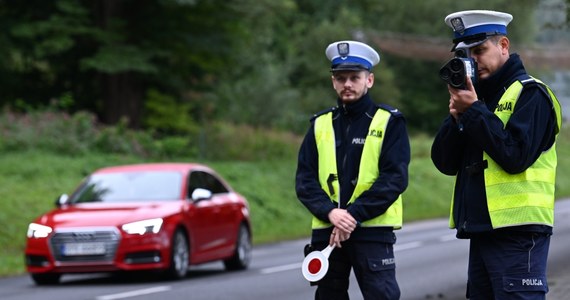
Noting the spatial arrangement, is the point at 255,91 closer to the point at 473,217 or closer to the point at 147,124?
the point at 147,124

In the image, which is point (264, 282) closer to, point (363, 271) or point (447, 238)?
point (363, 271)

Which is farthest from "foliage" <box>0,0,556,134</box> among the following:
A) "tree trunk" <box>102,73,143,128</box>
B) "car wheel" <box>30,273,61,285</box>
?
"car wheel" <box>30,273,61,285</box>

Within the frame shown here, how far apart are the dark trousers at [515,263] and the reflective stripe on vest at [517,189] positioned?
0.09 m

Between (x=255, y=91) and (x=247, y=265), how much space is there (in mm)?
33342

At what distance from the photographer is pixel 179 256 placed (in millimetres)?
16750

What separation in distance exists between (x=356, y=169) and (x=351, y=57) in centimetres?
64

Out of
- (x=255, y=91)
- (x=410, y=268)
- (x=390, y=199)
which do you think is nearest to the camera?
(x=390, y=199)

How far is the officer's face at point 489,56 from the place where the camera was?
6.20 meters

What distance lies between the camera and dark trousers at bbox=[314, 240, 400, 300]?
24.0 feet

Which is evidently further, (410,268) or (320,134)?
(410,268)

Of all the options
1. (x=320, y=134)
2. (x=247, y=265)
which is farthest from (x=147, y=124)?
(x=320, y=134)

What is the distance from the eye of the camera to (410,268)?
59.4 feet

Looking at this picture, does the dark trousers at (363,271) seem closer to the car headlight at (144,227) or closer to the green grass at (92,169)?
the car headlight at (144,227)

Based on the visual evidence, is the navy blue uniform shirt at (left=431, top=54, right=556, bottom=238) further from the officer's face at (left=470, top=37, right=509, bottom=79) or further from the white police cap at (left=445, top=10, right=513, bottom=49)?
the white police cap at (left=445, top=10, right=513, bottom=49)
